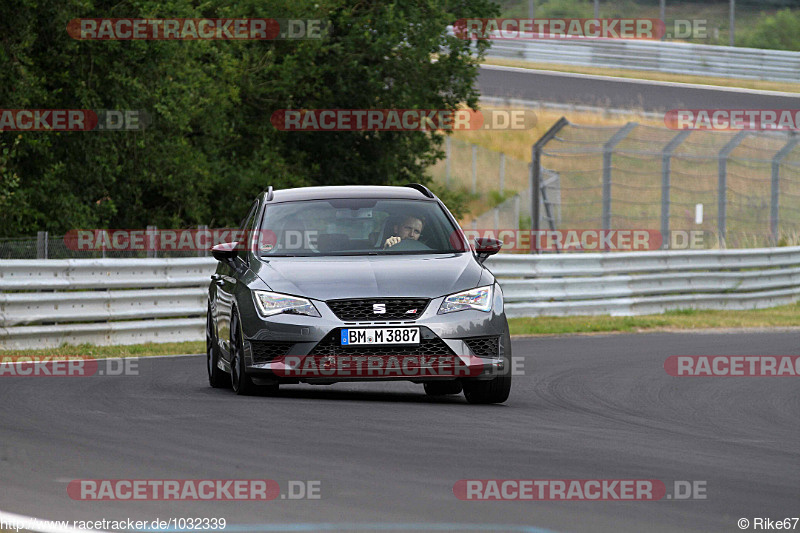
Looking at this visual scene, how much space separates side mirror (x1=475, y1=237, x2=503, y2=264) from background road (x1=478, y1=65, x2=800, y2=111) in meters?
32.5

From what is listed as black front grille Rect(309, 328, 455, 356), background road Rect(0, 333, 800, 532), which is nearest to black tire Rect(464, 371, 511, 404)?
background road Rect(0, 333, 800, 532)

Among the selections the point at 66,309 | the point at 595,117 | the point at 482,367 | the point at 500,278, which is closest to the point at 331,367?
the point at 482,367

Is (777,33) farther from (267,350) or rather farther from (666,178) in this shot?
(267,350)

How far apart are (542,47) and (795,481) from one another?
41629 mm

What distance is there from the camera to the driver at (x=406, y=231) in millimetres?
11250

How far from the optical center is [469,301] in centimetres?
1038

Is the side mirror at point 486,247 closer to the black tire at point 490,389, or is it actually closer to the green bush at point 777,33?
the black tire at point 490,389

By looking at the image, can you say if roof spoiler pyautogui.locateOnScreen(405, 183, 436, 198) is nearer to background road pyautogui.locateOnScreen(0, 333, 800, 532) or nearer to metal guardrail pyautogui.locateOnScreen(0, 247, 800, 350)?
background road pyautogui.locateOnScreen(0, 333, 800, 532)

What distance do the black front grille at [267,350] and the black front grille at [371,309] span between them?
0.42m

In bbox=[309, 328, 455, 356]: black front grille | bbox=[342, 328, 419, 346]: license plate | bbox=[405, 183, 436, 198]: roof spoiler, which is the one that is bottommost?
bbox=[309, 328, 455, 356]: black front grille

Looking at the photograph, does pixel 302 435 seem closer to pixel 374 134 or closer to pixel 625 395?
pixel 625 395

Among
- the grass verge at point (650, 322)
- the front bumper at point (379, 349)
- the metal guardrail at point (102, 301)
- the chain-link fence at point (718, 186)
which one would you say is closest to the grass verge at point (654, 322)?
the grass verge at point (650, 322)

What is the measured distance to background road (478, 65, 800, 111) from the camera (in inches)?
1694

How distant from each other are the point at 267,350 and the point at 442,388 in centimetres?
183
